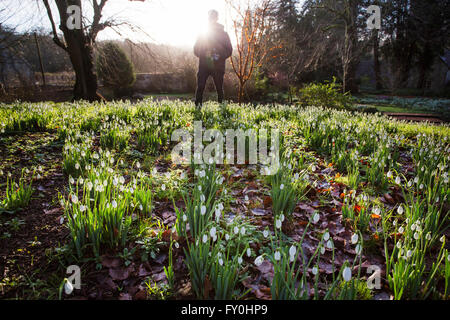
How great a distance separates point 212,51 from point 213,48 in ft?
0.29

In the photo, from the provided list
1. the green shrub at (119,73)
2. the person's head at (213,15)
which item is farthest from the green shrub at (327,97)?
the green shrub at (119,73)

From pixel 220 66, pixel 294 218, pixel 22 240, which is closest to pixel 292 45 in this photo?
pixel 220 66

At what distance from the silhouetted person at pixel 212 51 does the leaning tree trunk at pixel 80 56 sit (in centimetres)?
536

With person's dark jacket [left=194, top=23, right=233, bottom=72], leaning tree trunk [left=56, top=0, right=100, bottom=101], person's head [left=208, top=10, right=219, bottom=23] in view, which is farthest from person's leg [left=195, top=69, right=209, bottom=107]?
leaning tree trunk [left=56, top=0, right=100, bottom=101]

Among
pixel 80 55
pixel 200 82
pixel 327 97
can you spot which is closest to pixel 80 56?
pixel 80 55

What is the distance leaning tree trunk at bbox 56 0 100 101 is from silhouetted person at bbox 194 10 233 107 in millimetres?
5365

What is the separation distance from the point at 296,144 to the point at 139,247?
301 centimetres

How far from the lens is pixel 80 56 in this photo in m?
9.41

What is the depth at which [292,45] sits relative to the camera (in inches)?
610

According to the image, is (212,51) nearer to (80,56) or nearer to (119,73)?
(80,56)

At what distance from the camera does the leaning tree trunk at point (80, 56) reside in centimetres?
889

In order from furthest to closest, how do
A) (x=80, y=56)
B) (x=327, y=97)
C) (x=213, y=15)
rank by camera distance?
1. (x=327, y=97)
2. (x=80, y=56)
3. (x=213, y=15)

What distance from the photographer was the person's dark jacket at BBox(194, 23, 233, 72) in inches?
260
